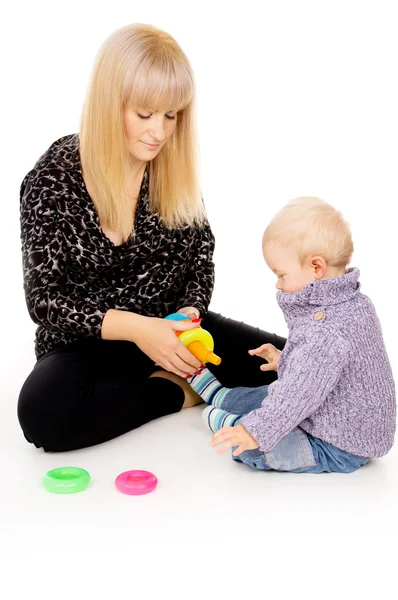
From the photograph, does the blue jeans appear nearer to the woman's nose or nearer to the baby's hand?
the baby's hand

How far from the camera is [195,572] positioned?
1.25 metres

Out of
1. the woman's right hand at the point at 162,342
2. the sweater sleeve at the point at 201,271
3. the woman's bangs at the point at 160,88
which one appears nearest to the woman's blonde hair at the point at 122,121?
the woman's bangs at the point at 160,88

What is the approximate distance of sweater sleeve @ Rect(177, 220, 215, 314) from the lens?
1.95m

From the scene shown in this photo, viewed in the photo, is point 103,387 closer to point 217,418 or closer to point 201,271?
point 217,418

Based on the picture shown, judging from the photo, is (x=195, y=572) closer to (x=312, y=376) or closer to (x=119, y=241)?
(x=312, y=376)

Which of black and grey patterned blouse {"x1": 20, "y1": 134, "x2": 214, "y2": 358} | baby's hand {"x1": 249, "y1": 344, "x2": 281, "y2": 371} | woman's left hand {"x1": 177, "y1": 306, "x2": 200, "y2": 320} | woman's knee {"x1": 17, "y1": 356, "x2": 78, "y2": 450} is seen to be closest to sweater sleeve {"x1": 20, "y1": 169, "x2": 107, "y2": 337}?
black and grey patterned blouse {"x1": 20, "y1": 134, "x2": 214, "y2": 358}

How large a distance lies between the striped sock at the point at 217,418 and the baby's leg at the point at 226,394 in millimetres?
46

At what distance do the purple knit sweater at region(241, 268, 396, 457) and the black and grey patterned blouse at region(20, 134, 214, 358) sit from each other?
389 millimetres

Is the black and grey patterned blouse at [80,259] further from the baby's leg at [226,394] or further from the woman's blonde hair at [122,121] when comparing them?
the baby's leg at [226,394]

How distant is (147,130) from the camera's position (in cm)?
166

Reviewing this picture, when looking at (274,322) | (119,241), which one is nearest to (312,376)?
(119,241)

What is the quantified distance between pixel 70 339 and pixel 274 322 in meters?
0.89

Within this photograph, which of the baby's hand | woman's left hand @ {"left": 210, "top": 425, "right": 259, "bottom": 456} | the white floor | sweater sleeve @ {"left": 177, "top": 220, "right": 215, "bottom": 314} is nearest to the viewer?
the white floor

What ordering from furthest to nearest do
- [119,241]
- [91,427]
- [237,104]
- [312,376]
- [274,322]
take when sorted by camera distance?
[237,104]
[274,322]
[119,241]
[91,427]
[312,376]
